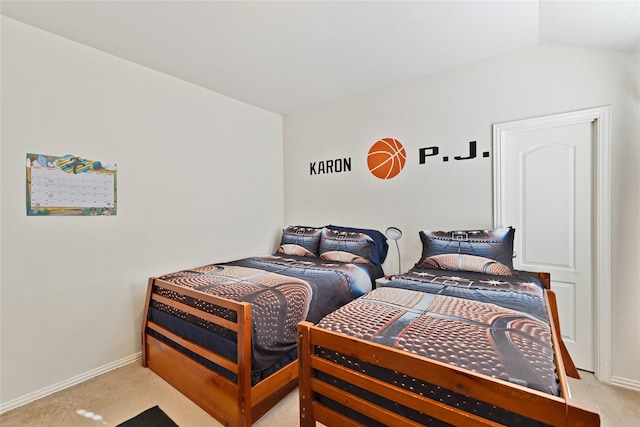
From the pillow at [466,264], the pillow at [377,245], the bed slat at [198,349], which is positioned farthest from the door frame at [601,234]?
the bed slat at [198,349]

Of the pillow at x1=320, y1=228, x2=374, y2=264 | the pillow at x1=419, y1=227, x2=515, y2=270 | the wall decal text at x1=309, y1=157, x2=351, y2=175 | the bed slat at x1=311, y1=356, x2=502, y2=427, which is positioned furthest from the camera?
the wall decal text at x1=309, y1=157, x2=351, y2=175

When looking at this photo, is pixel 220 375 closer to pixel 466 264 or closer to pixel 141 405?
pixel 141 405

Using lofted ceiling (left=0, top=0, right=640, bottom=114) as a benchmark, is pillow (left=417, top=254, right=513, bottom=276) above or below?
below

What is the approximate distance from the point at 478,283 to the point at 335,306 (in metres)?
1.02

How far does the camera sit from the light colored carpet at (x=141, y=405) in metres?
1.74

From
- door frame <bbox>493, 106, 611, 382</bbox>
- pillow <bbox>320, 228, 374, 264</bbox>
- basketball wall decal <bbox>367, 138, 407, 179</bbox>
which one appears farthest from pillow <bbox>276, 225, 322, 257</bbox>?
door frame <bbox>493, 106, 611, 382</bbox>

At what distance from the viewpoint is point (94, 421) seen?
1.75 m

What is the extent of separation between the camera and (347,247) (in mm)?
2947

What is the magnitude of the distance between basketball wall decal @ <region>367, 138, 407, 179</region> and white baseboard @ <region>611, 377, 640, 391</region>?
2.25 meters

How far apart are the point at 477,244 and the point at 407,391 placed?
149cm

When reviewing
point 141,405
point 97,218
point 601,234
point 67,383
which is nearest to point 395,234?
point 601,234

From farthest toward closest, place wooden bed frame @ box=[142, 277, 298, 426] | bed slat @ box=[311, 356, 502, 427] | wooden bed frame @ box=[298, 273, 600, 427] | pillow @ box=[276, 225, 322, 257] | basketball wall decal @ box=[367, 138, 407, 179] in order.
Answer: pillow @ box=[276, 225, 322, 257] < basketball wall decal @ box=[367, 138, 407, 179] < wooden bed frame @ box=[142, 277, 298, 426] < bed slat @ box=[311, 356, 502, 427] < wooden bed frame @ box=[298, 273, 600, 427]

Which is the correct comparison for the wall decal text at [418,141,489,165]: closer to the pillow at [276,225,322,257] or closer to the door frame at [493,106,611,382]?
the door frame at [493,106,611,382]

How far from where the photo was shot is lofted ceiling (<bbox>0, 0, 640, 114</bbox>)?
1.82 m
